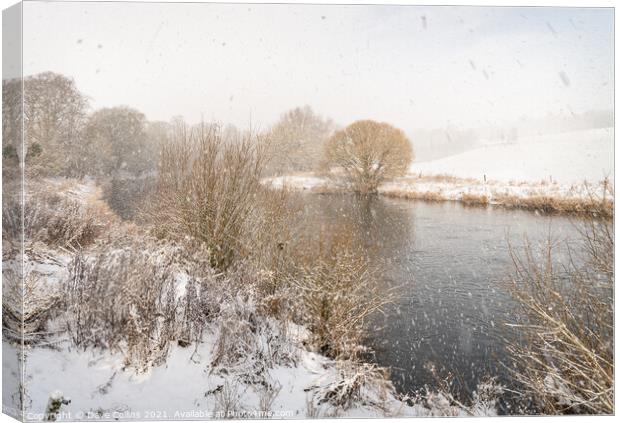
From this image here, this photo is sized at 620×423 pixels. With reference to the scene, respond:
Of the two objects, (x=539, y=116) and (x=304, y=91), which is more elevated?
(x=304, y=91)

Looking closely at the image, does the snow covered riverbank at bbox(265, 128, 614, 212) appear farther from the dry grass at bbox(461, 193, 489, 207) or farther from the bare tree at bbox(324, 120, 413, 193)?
the bare tree at bbox(324, 120, 413, 193)

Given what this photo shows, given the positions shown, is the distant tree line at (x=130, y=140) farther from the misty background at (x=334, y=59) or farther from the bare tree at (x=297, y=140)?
the misty background at (x=334, y=59)

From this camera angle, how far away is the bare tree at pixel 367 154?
20.6 feet

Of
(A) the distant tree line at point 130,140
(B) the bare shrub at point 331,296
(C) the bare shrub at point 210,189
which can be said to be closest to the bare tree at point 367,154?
(A) the distant tree line at point 130,140

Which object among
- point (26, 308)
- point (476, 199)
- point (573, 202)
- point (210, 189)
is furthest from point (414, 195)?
point (26, 308)

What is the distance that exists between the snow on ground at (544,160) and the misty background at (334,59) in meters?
0.16

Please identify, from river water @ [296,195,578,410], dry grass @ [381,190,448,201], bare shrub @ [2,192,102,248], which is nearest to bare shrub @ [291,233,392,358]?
river water @ [296,195,578,410]

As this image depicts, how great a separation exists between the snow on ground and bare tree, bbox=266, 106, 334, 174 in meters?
1.85

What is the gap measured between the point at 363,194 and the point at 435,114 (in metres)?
2.96

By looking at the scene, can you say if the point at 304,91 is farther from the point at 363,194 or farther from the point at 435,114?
the point at 363,194

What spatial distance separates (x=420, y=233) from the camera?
7.62 m

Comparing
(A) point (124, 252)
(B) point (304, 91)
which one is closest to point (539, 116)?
(B) point (304, 91)

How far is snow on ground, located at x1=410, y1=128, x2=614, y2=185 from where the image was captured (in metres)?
4.17

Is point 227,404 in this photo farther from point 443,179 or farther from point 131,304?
point 443,179
